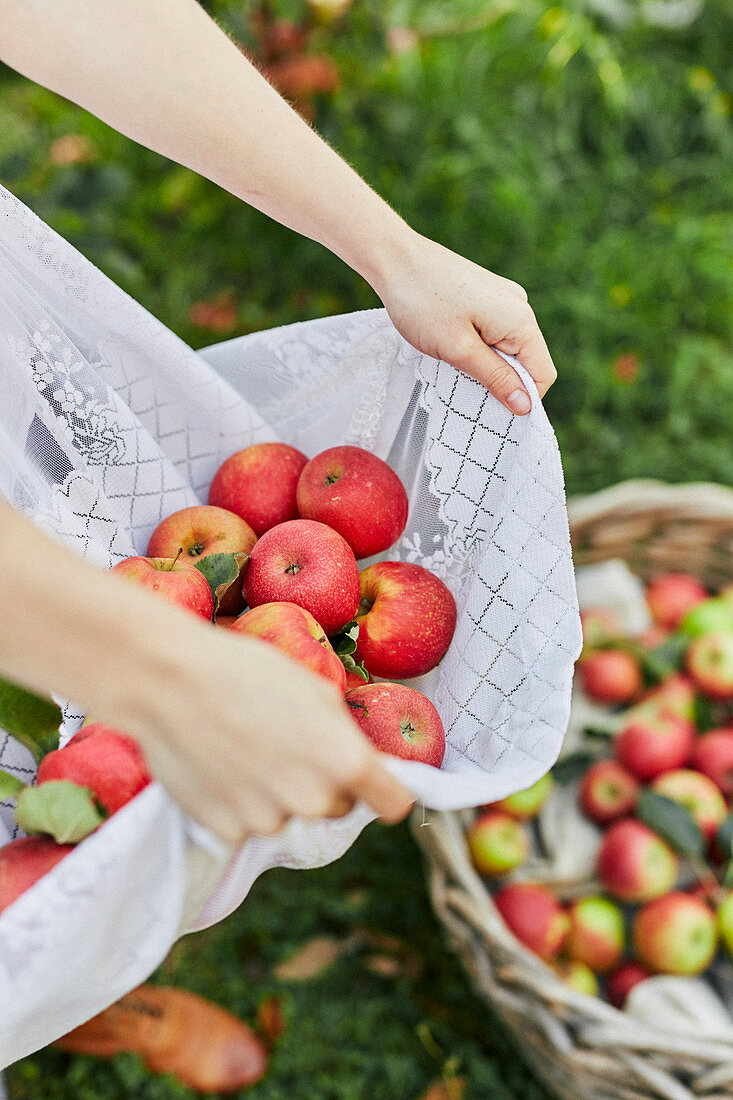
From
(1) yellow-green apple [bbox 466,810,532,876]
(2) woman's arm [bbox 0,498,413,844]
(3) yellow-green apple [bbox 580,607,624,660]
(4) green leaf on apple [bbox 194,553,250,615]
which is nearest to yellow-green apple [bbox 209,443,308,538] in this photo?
(4) green leaf on apple [bbox 194,553,250,615]

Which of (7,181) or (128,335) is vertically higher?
(7,181)

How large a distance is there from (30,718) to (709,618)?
1.11 metres

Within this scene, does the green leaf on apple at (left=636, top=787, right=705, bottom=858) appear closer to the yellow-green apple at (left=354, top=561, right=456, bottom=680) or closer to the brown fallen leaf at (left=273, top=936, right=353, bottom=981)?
the brown fallen leaf at (left=273, top=936, right=353, bottom=981)

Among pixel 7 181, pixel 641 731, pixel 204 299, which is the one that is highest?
pixel 7 181

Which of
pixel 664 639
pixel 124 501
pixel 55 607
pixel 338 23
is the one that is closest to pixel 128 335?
pixel 124 501

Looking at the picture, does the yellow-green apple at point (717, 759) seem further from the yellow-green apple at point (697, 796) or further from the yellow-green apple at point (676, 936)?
the yellow-green apple at point (676, 936)

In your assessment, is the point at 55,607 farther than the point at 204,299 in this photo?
No

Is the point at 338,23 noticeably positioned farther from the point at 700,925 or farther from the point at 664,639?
the point at 700,925

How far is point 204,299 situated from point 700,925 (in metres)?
1.67

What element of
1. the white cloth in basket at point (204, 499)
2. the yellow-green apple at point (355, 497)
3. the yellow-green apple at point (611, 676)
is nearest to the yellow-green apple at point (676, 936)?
the yellow-green apple at point (611, 676)

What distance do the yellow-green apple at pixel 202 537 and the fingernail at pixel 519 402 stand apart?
29 centimetres

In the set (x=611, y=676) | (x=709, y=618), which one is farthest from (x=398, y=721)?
(x=709, y=618)

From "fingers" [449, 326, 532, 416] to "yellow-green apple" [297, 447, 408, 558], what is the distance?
0.47 ft

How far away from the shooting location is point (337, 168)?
0.76 metres
